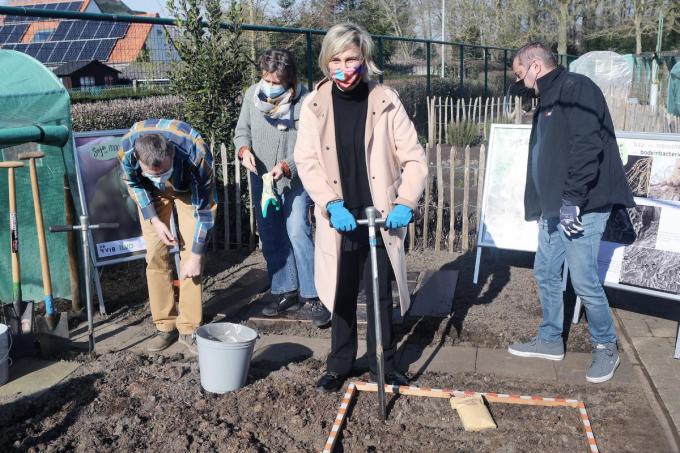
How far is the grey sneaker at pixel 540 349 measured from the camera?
4.18 m

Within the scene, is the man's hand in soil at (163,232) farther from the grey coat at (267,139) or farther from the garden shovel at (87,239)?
the grey coat at (267,139)

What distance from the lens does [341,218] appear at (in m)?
3.31

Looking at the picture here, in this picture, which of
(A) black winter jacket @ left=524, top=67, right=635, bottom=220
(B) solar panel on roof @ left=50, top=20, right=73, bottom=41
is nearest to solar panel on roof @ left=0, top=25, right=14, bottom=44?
(B) solar panel on roof @ left=50, top=20, right=73, bottom=41

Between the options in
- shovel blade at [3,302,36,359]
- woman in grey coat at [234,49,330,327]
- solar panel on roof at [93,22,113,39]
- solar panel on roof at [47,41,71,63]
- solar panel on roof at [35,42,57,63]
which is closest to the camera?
shovel blade at [3,302,36,359]

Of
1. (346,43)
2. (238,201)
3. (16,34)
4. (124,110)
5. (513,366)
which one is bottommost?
(513,366)

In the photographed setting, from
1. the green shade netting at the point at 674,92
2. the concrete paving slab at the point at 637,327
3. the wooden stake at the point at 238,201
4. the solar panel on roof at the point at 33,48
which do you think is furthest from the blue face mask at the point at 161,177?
the green shade netting at the point at 674,92

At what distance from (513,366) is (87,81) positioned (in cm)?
744

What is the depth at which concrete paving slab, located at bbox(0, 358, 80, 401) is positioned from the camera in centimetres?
400

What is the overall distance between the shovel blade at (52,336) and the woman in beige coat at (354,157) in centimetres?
200

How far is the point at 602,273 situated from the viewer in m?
4.68

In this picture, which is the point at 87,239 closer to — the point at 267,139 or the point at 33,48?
the point at 267,139

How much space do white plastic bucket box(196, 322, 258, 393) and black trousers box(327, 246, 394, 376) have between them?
487 millimetres

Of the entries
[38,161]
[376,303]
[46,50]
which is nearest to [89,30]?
[46,50]

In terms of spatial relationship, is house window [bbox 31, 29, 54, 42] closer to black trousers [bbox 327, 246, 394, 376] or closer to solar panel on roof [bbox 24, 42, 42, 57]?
solar panel on roof [bbox 24, 42, 42, 57]
